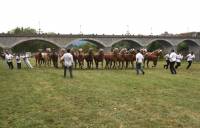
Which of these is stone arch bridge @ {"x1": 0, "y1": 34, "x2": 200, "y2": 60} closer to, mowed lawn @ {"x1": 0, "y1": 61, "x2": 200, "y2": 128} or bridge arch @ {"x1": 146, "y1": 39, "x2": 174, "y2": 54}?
bridge arch @ {"x1": 146, "y1": 39, "x2": 174, "y2": 54}

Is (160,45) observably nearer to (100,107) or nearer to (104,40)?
(104,40)

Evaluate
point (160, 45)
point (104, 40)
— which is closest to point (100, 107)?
point (104, 40)

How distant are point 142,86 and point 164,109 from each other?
6336mm

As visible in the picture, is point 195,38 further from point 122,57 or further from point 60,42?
point 122,57

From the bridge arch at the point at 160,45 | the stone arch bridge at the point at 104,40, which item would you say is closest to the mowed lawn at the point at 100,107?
the stone arch bridge at the point at 104,40

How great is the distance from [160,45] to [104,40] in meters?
22.0

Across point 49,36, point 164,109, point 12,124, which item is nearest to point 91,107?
point 164,109

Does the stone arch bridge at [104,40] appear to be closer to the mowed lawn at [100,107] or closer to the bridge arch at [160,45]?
the bridge arch at [160,45]

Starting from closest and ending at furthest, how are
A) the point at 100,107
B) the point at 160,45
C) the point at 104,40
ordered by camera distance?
the point at 100,107
the point at 104,40
the point at 160,45

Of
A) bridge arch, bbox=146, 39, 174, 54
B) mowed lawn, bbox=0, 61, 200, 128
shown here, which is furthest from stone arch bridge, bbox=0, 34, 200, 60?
mowed lawn, bbox=0, 61, 200, 128

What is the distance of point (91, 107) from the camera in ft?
39.2

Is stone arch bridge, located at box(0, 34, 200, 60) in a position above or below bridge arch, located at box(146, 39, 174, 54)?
above

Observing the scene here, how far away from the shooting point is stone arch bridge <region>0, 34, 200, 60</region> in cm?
8200

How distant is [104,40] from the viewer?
93062mm
